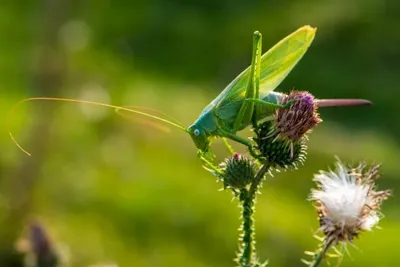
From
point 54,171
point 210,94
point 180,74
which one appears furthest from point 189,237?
point 180,74

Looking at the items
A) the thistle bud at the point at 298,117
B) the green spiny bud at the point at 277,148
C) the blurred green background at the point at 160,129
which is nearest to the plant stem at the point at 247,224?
the green spiny bud at the point at 277,148

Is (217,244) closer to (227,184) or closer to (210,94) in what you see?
(210,94)

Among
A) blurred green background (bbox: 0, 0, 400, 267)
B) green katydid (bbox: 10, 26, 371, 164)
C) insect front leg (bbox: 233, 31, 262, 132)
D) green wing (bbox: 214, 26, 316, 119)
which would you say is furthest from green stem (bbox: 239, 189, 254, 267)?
blurred green background (bbox: 0, 0, 400, 267)

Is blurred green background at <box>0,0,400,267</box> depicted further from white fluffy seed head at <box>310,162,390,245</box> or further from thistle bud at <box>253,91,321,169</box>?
white fluffy seed head at <box>310,162,390,245</box>

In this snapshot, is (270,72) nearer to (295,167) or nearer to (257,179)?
(295,167)

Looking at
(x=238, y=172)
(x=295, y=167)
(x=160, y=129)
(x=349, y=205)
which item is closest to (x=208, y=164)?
(x=238, y=172)
